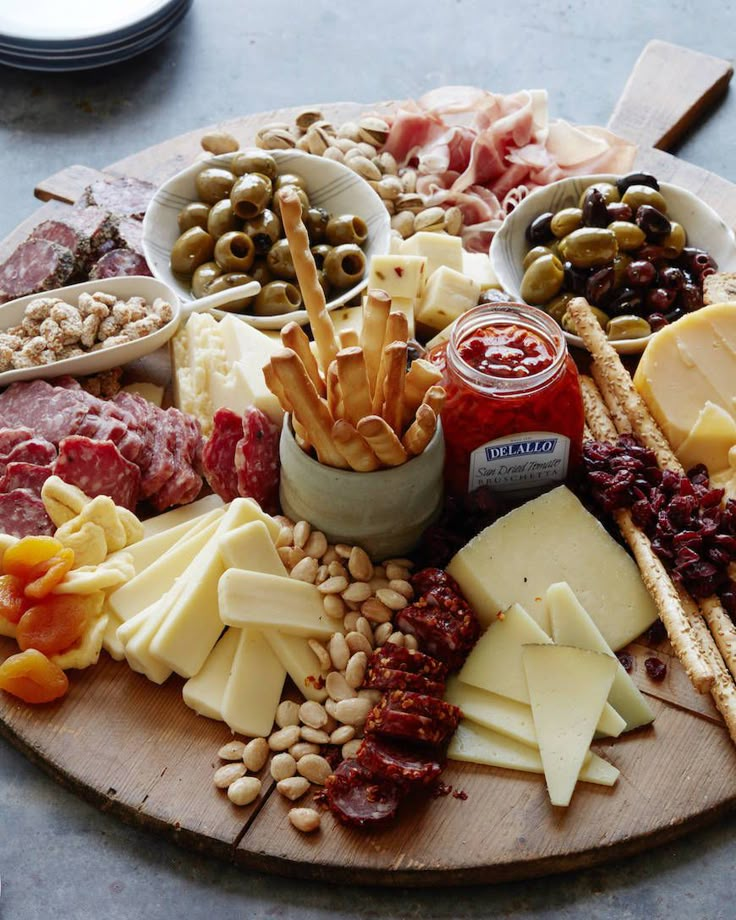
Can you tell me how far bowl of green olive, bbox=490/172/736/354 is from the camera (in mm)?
2309

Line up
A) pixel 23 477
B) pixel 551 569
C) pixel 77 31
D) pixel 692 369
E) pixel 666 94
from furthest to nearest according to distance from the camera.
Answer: pixel 77 31 < pixel 666 94 < pixel 692 369 < pixel 23 477 < pixel 551 569

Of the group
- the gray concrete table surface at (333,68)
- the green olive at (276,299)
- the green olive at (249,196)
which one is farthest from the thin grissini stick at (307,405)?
the gray concrete table surface at (333,68)

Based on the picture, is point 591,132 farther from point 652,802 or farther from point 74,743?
point 74,743

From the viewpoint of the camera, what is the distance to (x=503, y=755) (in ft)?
5.54

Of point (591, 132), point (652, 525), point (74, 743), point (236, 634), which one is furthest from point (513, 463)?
point (591, 132)

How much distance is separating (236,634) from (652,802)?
740 millimetres

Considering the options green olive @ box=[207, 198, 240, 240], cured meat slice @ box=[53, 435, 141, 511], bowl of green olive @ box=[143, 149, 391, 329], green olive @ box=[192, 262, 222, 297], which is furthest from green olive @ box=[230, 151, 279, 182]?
cured meat slice @ box=[53, 435, 141, 511]

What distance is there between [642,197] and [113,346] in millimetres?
1256

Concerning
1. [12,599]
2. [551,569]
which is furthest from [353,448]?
[12,599]

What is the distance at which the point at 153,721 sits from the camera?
1.76 metres

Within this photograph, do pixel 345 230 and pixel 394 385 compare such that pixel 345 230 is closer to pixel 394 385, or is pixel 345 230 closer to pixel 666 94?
pixel 394 385

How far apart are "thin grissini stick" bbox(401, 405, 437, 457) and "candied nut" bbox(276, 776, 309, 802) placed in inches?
22.9

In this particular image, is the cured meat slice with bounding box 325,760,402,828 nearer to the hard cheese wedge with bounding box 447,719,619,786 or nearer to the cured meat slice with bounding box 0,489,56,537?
the hard cheese wedge with bounding box 447,719,619,786

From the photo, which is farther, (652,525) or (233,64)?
(233,64)
